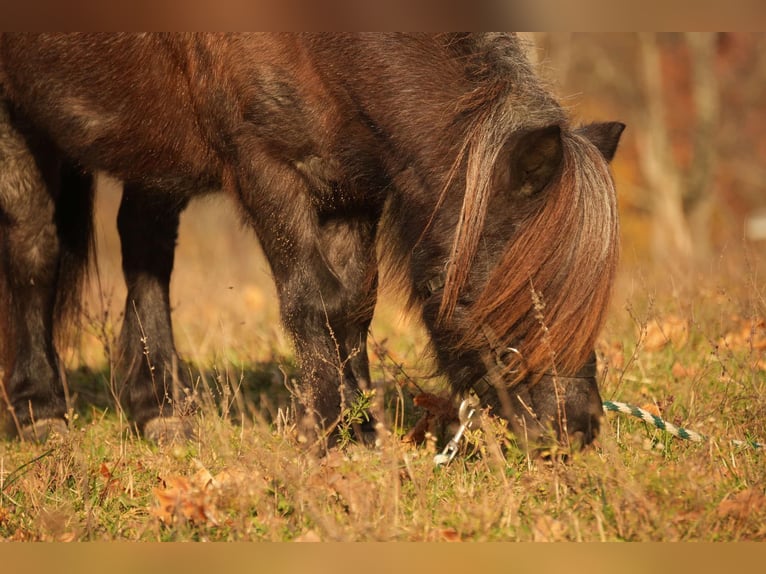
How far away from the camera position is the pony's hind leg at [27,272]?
230 inches

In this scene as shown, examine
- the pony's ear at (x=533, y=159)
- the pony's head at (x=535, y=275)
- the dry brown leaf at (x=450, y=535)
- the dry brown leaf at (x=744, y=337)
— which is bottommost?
the dry brown leaf at (x=744, y=337)

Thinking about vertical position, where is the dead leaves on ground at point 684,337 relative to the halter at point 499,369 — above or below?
below

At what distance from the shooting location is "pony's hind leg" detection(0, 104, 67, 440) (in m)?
5.85

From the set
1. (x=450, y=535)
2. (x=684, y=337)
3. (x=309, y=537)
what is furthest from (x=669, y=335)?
(x=309, y=537)

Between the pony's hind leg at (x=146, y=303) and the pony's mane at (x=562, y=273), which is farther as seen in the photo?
the pony's hind leg at (x=146, y=303)

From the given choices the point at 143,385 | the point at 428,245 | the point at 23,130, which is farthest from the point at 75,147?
the point at 428,245

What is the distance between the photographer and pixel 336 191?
4.84 meters

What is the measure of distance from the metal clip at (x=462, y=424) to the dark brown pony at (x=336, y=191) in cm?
9

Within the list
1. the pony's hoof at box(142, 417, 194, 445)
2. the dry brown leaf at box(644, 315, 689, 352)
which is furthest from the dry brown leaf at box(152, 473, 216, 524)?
the dry brown leaf at box(644, 315, 689, 352)

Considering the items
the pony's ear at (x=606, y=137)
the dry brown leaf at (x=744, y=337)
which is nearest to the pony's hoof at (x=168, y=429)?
the pony's ear at (x=606, y=137)

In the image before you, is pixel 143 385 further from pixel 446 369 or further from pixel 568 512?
pixel 568 512

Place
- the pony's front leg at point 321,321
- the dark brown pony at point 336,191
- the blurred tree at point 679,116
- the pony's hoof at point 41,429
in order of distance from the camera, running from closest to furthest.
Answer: the dark brown pony at point 336,191
the pony's front leg at point 321,321
the pony's hoof at point 41,429
the blurred tree at point 679,116

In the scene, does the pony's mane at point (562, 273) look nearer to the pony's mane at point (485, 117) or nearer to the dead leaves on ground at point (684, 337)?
the pony's mane at point (485, 117)

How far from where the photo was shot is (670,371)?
5.98 m
